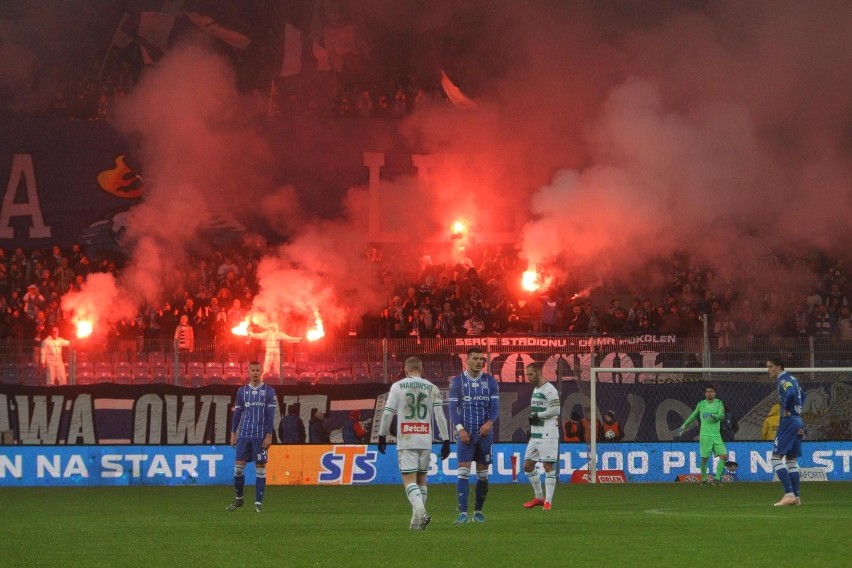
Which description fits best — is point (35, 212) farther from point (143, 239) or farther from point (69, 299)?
point (69, 299)

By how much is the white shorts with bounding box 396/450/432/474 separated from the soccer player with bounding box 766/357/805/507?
15.5ft

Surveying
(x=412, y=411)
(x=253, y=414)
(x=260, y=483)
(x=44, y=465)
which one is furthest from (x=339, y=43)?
(x=412, y=411)

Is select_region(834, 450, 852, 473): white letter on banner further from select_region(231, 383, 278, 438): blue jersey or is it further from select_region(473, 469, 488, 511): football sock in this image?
select_region(231, 383, 278, 438): blue jersey

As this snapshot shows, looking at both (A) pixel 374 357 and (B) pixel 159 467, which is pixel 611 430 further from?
(B) pixel 159 467

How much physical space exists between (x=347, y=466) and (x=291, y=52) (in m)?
18.0

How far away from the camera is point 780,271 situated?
29.3m

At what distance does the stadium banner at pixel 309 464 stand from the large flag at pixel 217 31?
58.8 ft

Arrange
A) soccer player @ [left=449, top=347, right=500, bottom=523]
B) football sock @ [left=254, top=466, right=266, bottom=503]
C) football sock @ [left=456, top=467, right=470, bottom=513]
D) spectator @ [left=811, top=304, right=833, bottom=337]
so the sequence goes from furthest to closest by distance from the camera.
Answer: spectator @ [left=811, top=304, right=833, bottom=337], football sock @ [left=254, top=466, right=266, bottom=503], soccer player @ [left=449, top=347, right=500, bottom=523], football sock @ [left=456, top=467, right=470, bottom=513]

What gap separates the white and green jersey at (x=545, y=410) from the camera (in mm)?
15281

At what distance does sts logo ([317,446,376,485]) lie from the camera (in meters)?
21.5

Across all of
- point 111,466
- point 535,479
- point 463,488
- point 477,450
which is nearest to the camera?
point 463,488

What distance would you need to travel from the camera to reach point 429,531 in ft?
38.9

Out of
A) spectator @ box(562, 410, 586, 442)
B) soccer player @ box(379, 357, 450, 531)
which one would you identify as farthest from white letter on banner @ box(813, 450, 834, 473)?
soccer player @ box(379, 357, 450, 531)

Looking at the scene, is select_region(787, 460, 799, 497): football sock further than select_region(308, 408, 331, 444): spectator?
No
